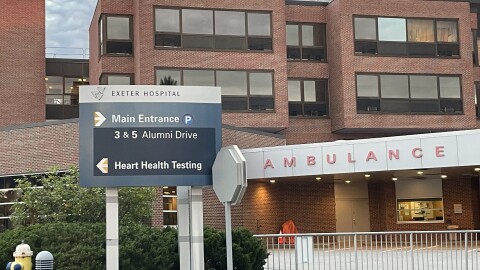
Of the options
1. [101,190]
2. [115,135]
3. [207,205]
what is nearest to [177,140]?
[115,135]

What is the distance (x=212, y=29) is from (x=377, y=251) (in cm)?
1978

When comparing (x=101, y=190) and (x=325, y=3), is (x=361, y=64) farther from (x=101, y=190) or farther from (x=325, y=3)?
(x=101, y=190)

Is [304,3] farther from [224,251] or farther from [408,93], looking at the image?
[224,251]

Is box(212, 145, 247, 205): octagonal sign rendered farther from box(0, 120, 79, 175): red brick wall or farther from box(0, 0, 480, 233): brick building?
box(0, 0, 480, 233): brick building

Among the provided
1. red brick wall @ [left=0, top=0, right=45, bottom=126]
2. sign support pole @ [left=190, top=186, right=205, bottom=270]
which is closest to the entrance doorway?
red brick wall @ [left=0, top=0, right=45, bottom=126]

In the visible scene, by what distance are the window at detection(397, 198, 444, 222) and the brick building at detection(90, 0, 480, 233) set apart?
5cm

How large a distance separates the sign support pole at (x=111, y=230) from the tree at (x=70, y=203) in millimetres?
6799

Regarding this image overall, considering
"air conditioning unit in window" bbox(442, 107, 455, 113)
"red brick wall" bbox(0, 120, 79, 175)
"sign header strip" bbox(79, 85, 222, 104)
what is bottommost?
"sign header strip" bbox(79, 85, 222, 104)

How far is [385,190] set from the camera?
1526 inches

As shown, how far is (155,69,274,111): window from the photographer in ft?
119

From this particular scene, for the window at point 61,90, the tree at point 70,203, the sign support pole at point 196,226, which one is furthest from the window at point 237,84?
the sign support pole at point 196,226

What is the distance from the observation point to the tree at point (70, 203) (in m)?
19.0

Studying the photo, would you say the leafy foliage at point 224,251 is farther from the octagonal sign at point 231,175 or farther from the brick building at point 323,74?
the brick building at point 323,74

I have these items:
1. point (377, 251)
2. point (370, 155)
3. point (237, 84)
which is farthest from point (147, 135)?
point (237, 84)
